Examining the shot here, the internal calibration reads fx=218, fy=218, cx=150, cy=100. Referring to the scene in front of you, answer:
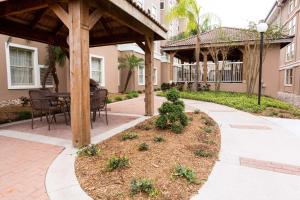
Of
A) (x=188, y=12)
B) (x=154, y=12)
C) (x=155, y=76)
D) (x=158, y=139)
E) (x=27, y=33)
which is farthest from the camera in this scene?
(x=155, y=76)

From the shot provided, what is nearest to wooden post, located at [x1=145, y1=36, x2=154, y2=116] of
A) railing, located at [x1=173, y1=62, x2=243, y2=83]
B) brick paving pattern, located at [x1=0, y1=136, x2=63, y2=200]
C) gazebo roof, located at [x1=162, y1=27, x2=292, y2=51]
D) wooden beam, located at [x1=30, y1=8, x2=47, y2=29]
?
wooden beam, located at [x1=30, y1=8, x2=47, y2=29]

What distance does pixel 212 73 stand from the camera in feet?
56.2

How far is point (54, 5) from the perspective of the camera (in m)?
4.08

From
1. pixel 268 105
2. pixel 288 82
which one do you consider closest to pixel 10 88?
pixel 268 105

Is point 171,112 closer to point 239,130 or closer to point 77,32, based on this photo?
point 239,130

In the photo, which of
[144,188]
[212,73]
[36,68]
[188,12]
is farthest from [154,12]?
[144,188]

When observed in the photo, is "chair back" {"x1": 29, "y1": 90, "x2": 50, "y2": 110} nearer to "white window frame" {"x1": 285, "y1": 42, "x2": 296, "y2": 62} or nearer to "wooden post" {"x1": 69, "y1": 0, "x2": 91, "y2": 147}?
"wooden post" {"x1": 69, "y1": 0, "x2": 91, "y2": 147}

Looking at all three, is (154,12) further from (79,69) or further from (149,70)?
(79,69)

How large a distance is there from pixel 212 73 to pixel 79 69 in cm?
1461

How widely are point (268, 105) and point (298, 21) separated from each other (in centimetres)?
1535

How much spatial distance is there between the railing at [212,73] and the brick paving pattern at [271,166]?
1284 centimetres

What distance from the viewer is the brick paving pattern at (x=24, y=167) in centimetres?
263

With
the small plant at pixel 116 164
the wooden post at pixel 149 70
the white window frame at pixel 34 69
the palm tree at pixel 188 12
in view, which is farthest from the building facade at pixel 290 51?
the small plant at pixel 116 164

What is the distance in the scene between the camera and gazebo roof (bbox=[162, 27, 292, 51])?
541 inches
